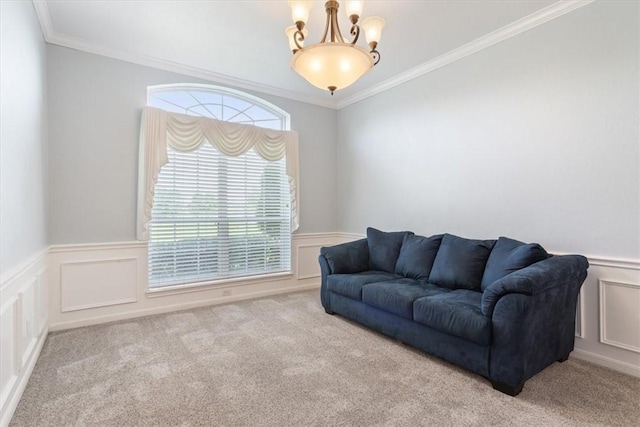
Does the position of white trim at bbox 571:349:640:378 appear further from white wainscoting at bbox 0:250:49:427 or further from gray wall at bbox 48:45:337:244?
gray wall at bbox 48:45:337:244

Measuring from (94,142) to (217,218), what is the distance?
154 centimetres

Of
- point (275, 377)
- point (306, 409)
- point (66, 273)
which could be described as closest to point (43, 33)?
point (66, 273)

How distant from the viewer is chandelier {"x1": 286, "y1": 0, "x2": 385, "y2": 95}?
1985 mm

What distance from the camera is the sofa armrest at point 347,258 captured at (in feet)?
12.3

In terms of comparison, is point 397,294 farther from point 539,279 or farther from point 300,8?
point 300,8

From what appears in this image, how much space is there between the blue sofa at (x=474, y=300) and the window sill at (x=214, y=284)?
3.56 ft

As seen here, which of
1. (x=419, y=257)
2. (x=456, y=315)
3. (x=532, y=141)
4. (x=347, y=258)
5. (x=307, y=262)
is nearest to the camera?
(x=456, y=315)

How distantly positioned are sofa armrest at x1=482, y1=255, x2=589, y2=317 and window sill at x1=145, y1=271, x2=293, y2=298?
2989 mm

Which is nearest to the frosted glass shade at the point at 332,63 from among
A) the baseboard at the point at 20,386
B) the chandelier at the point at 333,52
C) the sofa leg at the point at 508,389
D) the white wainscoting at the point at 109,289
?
the chandelier at the point at 333,52

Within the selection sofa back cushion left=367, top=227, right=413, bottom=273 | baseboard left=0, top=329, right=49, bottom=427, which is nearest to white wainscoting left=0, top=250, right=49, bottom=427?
baseboard left=0, top=329, right=49, bottom=427

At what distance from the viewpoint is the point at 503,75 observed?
3.15 meters

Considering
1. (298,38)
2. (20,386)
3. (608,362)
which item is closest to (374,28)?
(298,38)

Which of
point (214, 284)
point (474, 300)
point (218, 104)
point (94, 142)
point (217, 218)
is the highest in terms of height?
point (218, 104)

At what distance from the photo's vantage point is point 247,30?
3104 millimetres
